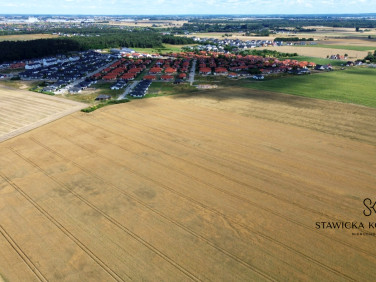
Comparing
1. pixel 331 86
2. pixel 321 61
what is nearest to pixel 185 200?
pixel 331 86

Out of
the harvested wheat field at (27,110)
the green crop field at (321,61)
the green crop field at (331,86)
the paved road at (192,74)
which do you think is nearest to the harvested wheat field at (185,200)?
the harvested wheat field at (27,110)

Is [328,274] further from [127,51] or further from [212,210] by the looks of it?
[127,51]

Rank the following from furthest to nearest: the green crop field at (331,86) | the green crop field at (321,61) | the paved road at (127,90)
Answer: the green crop field at (321,61) → the paved road at (127,90) → the green crop field at (331,86)

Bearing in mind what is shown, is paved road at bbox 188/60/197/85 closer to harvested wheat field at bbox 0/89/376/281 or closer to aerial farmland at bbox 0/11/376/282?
aerial farmland at bbox 0/11/376/282

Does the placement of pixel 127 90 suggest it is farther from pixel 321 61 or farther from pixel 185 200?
pixel 321 61

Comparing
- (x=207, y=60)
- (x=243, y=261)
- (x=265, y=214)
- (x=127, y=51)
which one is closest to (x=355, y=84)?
(x=207, y=60)

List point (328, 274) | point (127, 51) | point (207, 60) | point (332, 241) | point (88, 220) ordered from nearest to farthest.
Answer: point (328, 274) < point (332, 241) < point (88, 220) < point (207, 60) < point (127, 51)

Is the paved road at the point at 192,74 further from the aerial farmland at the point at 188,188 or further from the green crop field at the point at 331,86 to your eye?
the aerial farmland at the point at 188,188

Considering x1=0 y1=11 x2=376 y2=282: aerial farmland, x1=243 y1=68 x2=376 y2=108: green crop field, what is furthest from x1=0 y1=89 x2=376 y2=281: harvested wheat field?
x1=243 y1=68 x2=376 y2=108: green crop field
